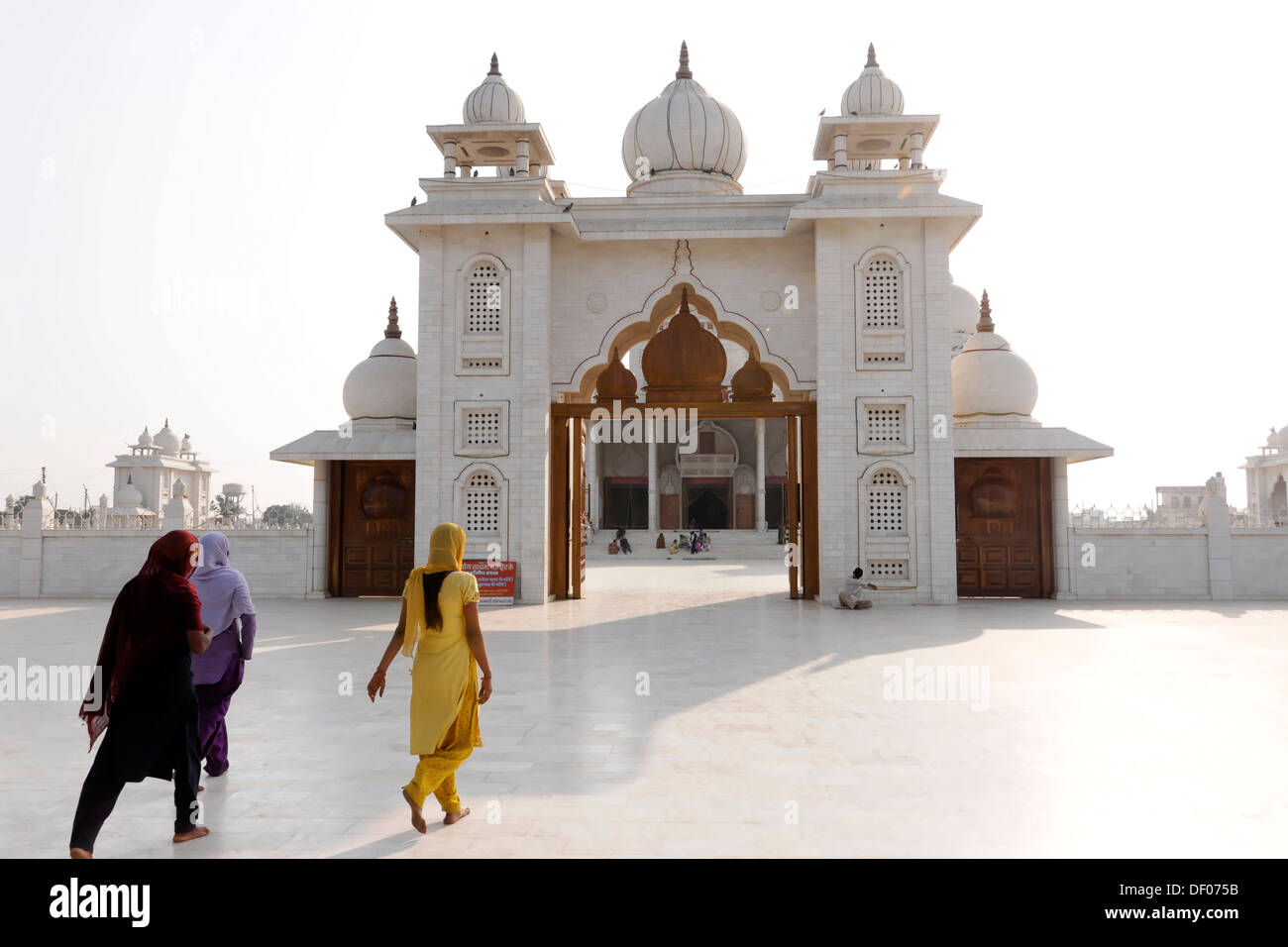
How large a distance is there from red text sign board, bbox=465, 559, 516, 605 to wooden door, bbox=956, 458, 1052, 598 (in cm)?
783

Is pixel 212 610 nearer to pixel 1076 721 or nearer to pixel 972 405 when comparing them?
pixel 1076 721

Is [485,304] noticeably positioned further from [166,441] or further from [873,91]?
[166,441]

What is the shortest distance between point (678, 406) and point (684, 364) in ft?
2.45

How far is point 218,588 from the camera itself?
4621mm

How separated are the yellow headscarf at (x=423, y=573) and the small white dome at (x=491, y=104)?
1326 centimetres

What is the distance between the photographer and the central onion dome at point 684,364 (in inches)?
563

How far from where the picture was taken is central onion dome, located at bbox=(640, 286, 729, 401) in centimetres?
1431

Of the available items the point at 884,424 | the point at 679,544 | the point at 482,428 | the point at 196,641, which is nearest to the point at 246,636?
the point at 196,641

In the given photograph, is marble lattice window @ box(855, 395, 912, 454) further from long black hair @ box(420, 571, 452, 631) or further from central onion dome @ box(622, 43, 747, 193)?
long black hair @ box(420, 571, 452, 631)

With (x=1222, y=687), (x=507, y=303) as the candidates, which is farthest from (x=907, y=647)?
(x=507, y=303)

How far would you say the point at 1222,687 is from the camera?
276 inches

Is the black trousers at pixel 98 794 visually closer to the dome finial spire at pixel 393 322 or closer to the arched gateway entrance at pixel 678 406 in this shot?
the arched gateway entrance at pixel 678 406

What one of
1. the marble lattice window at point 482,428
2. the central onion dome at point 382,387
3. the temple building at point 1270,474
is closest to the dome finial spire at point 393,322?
the central onion dome at point 382,387
